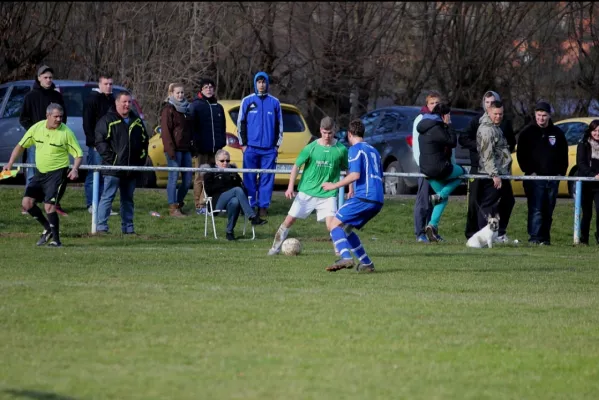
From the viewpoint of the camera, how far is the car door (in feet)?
68.5

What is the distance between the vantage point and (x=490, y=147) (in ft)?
54.4

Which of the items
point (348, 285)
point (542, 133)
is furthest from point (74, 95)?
point (348, 285)

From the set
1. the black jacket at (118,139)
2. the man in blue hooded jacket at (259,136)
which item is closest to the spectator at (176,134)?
the man in blue hooded jacket at (259,136)

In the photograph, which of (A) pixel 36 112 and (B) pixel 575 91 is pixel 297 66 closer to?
(B) pixel 575 91

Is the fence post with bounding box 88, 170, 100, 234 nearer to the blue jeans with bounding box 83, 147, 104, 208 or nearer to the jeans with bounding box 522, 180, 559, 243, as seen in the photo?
the blue jeans with bounding box 83, 147, 104, 208

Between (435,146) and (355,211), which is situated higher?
(435,146)

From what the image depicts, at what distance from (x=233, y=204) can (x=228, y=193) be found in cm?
18

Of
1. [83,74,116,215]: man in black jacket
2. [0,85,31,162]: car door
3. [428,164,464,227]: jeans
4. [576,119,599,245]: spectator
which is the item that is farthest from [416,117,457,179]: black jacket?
[0,85,31,162]: car door

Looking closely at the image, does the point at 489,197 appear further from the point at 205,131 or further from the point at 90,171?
the point at 90,171

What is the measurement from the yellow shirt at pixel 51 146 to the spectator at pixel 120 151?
1.61 m

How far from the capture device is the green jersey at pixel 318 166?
548 inches

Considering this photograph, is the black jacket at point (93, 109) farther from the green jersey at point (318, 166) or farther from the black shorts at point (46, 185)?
the green jersey at point (318, 166)

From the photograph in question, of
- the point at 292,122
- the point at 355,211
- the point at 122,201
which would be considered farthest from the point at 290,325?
the point at 292,122

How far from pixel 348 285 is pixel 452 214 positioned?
8.44 m
